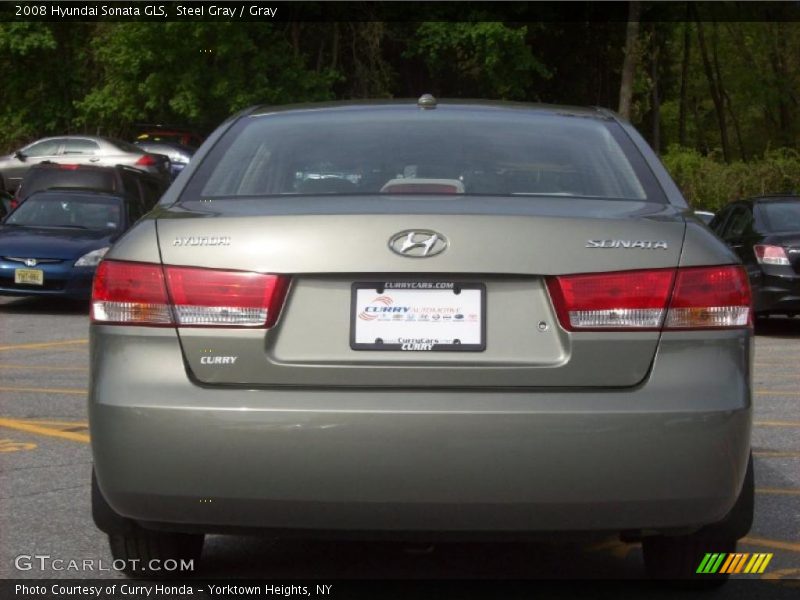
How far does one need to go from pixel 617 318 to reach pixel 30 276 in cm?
1335

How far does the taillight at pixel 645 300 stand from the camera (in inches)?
157

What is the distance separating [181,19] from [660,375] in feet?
127

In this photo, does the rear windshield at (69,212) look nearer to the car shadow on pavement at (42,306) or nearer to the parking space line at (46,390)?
the car shadow on pavement at (42,306)

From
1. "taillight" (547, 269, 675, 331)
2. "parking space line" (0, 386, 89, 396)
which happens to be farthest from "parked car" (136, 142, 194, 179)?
"taillight" (547, 269, 675, 331)

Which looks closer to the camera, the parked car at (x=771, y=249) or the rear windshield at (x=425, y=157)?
the rear windshield at (x=425, y=157)

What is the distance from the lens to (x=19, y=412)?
898 centimetres

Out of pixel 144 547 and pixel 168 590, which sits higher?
pixel 144 547

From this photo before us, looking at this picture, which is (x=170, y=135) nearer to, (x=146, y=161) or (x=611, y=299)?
(x=146, y=161)

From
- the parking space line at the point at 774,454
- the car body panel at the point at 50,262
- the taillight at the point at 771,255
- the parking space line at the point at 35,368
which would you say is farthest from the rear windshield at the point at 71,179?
the parking space line at the point at 774,454

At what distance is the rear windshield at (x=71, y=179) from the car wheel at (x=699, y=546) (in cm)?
1966

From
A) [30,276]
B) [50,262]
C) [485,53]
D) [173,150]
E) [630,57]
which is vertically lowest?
[173,150]

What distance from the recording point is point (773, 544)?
5.42 metres

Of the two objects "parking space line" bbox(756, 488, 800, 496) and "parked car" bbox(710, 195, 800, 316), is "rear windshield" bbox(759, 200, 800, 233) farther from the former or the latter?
"parking space line" bbox(756, 488, 800, 496)

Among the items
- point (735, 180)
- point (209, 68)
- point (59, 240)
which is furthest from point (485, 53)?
point (59, 240)
